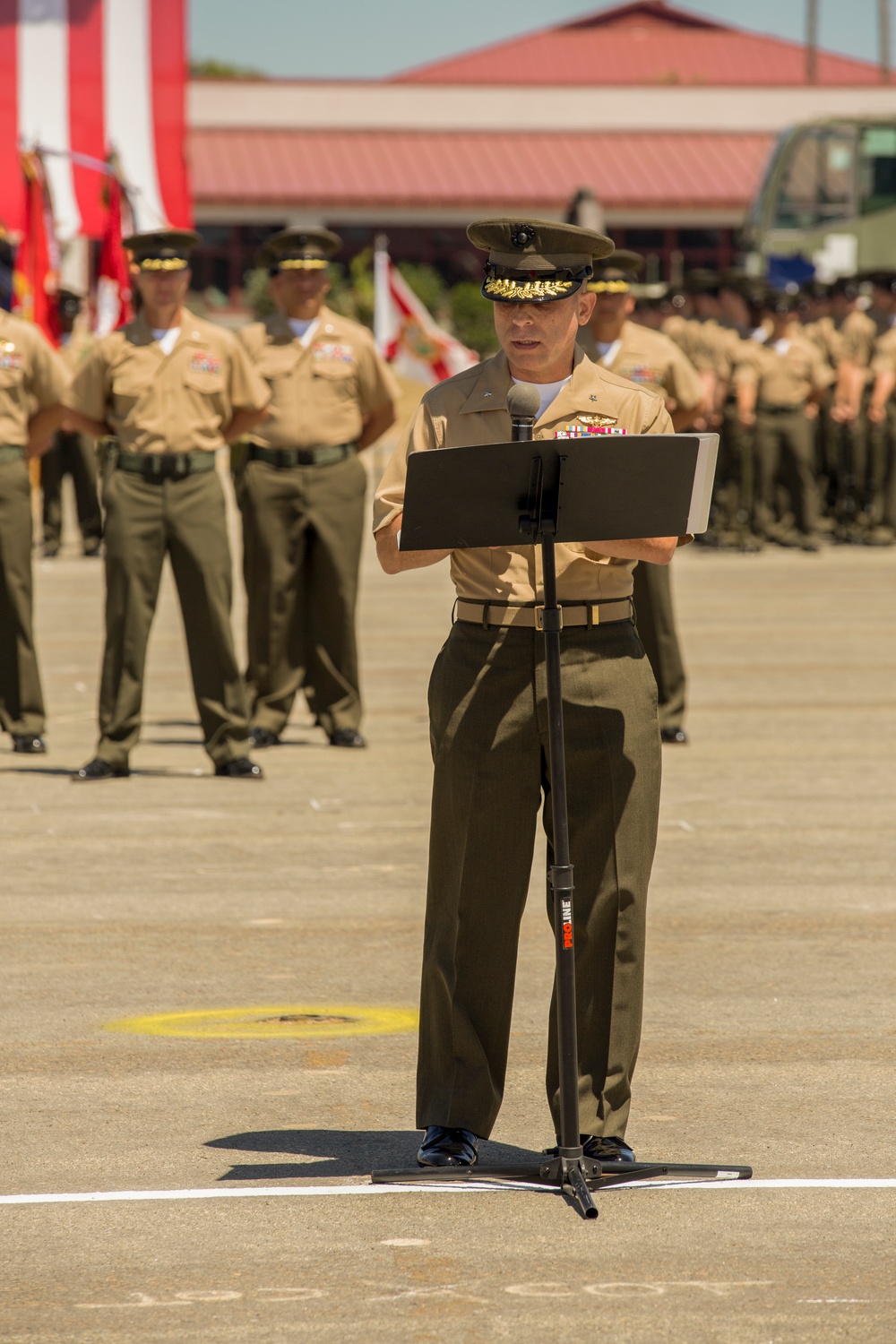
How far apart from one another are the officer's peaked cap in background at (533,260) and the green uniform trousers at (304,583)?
20.4ft

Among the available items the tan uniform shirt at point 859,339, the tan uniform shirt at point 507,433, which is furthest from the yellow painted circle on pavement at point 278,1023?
the tan uniform shirt at point 859,339

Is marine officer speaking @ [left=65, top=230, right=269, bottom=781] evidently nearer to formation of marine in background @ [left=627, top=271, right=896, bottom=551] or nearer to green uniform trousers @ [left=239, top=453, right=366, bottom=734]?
green uniform trousers @ [left=239, top=453, right=366, bottom=734]

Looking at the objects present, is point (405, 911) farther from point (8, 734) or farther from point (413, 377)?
point (413, 377)

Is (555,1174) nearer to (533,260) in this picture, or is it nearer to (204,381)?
(533,260)

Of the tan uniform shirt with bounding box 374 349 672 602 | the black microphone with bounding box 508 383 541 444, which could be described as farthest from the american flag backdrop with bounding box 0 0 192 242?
the black microphone with bounding box 508 383 541 444

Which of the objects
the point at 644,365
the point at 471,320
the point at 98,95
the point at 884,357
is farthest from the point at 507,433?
the point at 471,320

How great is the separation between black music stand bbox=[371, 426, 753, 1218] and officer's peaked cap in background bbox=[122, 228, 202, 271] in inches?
223

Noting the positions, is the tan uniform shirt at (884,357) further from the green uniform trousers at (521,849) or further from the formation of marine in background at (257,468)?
the green uniform trousers at (521,849)

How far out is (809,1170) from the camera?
17.0 feet

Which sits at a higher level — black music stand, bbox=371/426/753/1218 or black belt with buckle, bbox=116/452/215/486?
black music stand, bbox=371/426/753/1218

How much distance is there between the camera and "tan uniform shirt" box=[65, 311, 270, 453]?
10.2 metres

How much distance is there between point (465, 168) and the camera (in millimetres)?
56031

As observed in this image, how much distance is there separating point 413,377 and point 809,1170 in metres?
22.4

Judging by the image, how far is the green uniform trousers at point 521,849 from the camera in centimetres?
507
